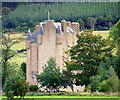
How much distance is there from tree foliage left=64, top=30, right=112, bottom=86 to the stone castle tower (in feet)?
8.15

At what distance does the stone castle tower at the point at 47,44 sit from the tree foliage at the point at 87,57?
2.48 metres

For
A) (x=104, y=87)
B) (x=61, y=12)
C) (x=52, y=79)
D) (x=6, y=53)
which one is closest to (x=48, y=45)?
(x=6, y=53)

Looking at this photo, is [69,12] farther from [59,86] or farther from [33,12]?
[59,86]

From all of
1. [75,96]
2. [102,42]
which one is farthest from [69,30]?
[75,96]

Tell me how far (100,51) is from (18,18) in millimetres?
13073

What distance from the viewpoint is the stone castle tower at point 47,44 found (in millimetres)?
37594

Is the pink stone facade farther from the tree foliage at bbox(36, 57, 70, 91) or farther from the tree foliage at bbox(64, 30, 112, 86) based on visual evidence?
the tree foliage at bbox(36, 57, 70, 91)

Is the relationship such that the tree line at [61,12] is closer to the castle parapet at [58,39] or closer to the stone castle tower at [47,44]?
the stone castle tower at [47,44]

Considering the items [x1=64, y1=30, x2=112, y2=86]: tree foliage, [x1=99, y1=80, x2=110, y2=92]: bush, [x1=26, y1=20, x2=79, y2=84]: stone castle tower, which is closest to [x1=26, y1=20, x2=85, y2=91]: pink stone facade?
[x1=26, y1=20, x2=79, y2=84]: stone castle tower

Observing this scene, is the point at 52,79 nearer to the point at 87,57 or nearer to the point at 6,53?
the point at 87,57

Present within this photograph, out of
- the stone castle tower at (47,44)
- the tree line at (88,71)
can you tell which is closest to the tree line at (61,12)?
the stone castle tower at (47,44)

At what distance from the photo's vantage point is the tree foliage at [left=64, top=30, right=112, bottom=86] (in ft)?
112

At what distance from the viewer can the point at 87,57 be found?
34469 mm

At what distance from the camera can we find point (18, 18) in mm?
45000
